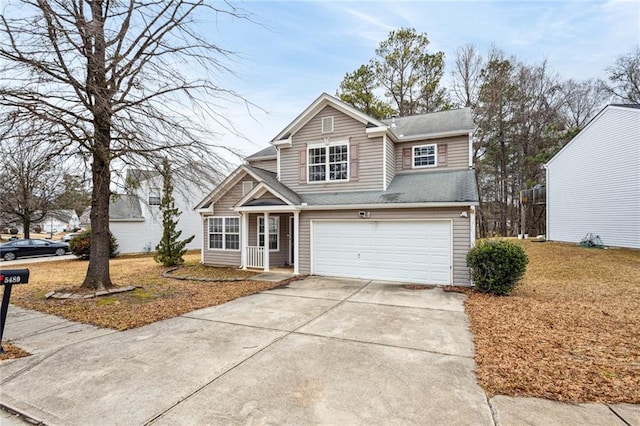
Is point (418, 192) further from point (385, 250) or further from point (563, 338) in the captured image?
point (563, 338)

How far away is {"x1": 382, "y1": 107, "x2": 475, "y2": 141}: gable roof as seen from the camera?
40.3 ft

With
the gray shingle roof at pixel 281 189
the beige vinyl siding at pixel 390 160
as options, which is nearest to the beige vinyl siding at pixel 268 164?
the gray shingle roof at pixel 281 189

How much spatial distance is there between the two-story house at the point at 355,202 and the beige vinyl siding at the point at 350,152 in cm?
4

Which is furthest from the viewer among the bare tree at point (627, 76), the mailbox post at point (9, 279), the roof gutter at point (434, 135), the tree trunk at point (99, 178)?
the bare tree at point (627, 76)

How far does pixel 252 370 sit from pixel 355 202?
7.74m

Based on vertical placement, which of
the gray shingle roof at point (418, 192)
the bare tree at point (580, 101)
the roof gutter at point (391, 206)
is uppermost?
the bare tree at point (580, 101)

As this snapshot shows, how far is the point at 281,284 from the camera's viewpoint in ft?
33.5

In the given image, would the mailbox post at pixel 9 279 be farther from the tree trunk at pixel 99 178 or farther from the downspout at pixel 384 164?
the downspout at pixel 384 164

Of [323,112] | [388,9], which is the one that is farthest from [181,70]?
[388,9]

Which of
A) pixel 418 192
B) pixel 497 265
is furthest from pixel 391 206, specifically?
pixel 497 265

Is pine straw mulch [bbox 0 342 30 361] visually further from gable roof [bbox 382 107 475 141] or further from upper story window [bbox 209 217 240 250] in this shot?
gable roof [bbox 382 107 475 141]

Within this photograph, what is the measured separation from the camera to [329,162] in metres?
12.7

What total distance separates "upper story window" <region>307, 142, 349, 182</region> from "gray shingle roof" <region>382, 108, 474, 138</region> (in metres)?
2.19

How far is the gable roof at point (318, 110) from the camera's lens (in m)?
12.0
